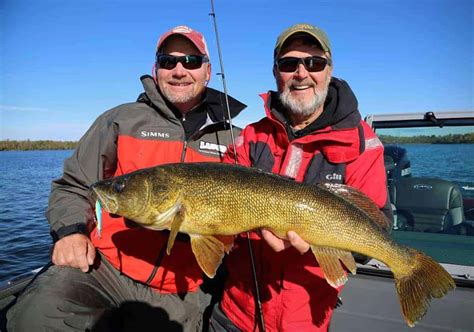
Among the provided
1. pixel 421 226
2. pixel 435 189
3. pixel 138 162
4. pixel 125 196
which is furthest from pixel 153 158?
pixel 435 189

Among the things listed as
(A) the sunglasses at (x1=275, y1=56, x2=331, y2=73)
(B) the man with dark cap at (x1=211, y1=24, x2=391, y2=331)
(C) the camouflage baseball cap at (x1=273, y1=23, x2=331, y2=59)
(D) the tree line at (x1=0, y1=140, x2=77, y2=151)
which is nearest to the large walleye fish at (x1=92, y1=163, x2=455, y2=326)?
(B) the man with dark cap at (x1=211, y1=24, x2=391, y2=331)

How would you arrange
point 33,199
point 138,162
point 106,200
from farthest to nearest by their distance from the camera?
point 33,199 < point 138,162 < point 106,200

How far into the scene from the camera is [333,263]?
2889 millimetres

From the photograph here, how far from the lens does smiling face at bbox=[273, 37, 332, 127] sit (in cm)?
346

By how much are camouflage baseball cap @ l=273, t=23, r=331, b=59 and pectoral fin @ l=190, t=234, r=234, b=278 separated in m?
2.05

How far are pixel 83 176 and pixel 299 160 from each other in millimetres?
2224

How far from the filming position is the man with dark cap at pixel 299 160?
3.04 metres

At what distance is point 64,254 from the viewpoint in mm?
3221

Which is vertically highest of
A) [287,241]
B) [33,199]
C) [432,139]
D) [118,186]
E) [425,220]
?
[432,139]

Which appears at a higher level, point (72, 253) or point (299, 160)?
point (299, 160)

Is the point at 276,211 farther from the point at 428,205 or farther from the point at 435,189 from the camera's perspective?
the point at 435,189

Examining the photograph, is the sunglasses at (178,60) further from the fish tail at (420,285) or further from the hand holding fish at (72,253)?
the fish tail at (420,285)

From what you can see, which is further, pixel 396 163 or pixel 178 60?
pixel 396 163

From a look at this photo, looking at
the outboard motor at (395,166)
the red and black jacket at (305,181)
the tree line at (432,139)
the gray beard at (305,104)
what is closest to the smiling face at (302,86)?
the gray beard at (305,104)
